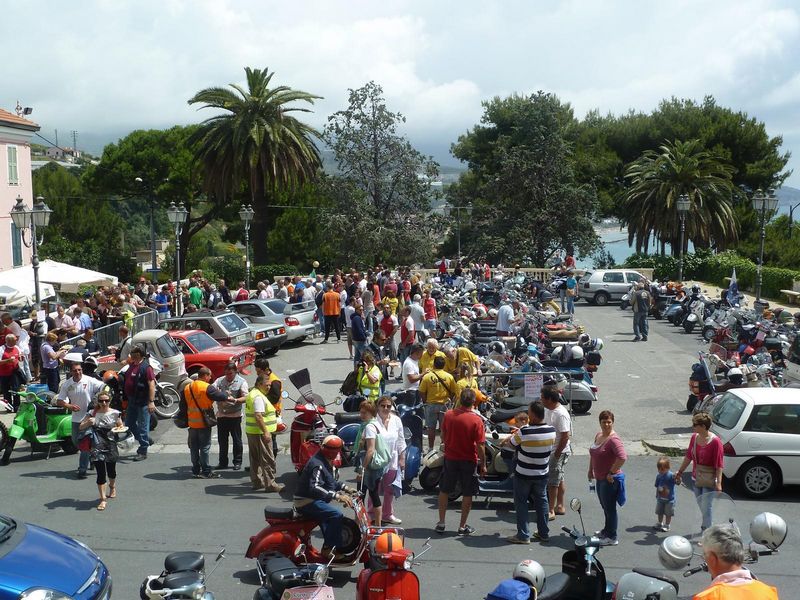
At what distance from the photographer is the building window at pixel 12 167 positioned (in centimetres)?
4522

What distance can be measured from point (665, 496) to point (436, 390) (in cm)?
367

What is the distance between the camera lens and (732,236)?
50.4 meters

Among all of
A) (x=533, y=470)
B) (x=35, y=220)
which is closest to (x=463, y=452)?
(x=533, y=470)

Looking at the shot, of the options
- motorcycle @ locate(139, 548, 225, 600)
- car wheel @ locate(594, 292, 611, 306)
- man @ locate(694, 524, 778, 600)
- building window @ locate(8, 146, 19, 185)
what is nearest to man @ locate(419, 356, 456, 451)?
motorcycle @ locate(139, 548, 225, 600)

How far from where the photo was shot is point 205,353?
1866 cm

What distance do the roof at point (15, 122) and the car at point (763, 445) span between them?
136 feet

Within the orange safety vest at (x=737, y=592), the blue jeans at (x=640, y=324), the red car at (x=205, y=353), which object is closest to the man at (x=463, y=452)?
the orange safety vest at (x=737, y=592)

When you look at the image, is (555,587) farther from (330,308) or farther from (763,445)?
(330,308)

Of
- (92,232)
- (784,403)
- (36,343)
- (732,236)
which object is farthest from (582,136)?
(784,403)

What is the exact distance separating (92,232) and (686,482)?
64.7m

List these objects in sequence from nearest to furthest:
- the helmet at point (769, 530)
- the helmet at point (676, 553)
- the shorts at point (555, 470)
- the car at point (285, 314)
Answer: the helmet at point (676, 553) < the helmet at point (769, 530) < the shorts at point (555, 470) < the car at point (285, 314)

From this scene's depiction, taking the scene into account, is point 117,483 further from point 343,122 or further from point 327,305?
point 343,122

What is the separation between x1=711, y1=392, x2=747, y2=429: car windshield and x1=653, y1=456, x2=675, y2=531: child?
2.26 metres

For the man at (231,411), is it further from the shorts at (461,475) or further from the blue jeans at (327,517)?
the blue jeans at (327,517)
